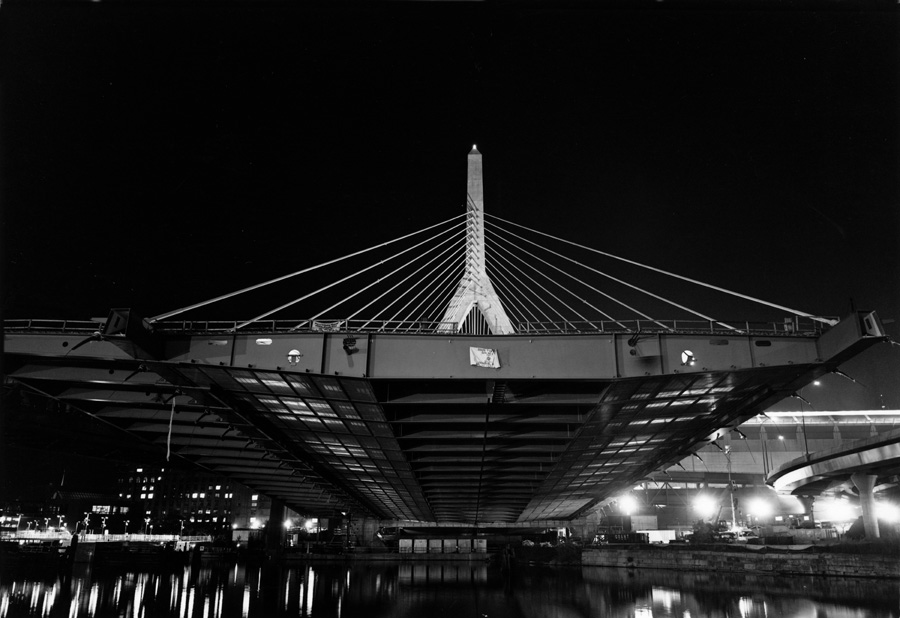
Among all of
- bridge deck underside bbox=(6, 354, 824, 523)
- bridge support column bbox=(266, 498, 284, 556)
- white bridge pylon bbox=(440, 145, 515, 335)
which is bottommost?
bridge support column bbox=(266, 498, 284, 556)

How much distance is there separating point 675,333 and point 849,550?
20.6 m

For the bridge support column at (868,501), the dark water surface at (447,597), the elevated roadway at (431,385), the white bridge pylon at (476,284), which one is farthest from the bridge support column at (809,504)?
the white bridge pylon at (476,284)

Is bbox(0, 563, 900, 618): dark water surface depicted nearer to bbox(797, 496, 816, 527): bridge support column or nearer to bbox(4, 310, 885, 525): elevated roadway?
bbox(4, 310, 885, 525): elevated roadway

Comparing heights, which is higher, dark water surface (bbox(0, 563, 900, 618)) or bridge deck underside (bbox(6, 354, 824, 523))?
bridge deck underside (bbox(6, 354, 824, 523))

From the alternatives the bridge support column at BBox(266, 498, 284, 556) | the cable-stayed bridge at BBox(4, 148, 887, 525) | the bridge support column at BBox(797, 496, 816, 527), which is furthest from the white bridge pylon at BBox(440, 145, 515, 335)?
the bridge support column at BBox(797, 496, 816, 527)

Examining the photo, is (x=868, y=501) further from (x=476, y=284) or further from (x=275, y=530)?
(x=275, y=530)

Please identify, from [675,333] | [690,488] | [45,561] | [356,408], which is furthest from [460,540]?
[675,333]

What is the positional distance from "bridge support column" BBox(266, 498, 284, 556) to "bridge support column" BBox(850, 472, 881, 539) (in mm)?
55964

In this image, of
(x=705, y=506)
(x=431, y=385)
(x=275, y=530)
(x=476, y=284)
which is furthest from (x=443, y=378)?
(x=705, y=506)

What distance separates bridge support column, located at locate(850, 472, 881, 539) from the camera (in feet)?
133

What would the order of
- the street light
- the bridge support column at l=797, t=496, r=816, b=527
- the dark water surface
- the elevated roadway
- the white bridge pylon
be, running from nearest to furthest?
the dark water surface, the elevated roadway, the white bridge pylon, the bridge support column at l=797, t=496, r=816, b=527, the street light

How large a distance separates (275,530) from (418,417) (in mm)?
57860

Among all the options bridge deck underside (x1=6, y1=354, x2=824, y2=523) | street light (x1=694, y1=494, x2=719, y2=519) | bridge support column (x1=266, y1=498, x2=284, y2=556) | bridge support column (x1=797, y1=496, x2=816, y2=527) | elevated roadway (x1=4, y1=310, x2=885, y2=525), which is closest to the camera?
elevated roadway (x1=4, y1=310, x2=885, y2=525)

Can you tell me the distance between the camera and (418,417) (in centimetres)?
2719
